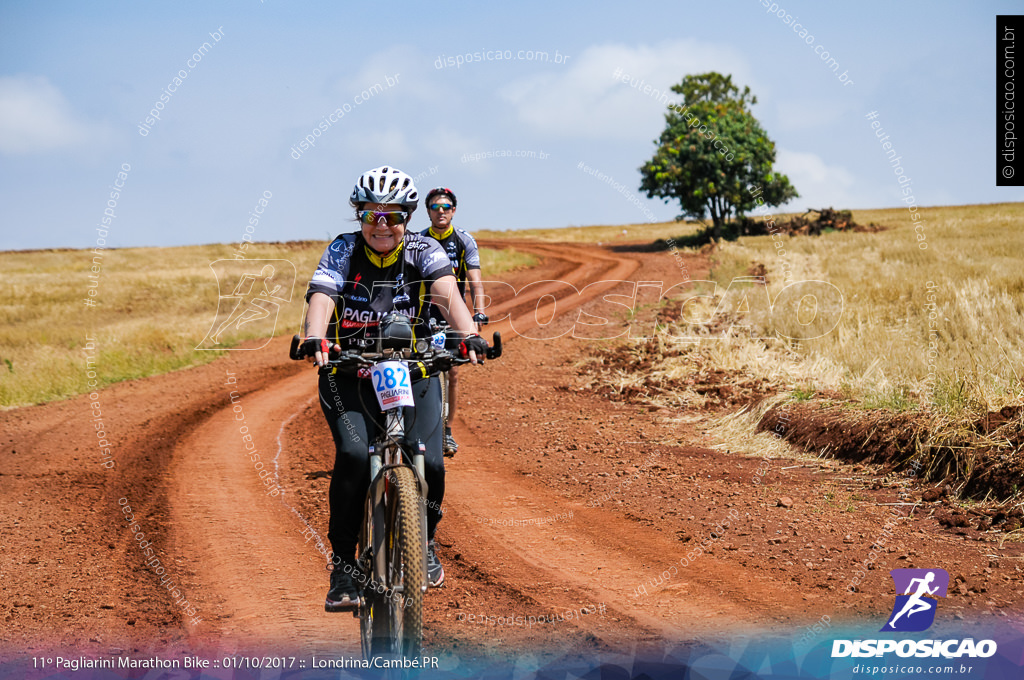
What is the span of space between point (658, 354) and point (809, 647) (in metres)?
9.43

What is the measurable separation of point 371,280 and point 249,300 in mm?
24638

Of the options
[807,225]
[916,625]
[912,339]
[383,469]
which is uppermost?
[807,225]

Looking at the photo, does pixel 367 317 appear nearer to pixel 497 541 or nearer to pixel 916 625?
pixel 497 541

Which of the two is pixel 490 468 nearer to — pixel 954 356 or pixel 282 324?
pixel 954 356

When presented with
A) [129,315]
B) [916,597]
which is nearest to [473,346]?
[916,597]

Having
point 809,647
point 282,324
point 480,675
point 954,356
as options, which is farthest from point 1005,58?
point 282,324

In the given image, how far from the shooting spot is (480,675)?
4.10 m

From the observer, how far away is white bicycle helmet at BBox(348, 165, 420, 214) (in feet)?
14.5

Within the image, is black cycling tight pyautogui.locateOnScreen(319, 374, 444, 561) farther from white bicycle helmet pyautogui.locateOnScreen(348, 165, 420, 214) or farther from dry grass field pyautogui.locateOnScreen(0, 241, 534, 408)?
dry grass field pyautogui.locateOnScreen(0, 241, 534, 408)

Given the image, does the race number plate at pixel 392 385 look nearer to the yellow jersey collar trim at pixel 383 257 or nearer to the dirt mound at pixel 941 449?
the yellow jersey collar trim at pixel 383 257

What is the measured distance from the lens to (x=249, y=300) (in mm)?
27797

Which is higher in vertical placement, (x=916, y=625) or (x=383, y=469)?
(x=383, y=469)

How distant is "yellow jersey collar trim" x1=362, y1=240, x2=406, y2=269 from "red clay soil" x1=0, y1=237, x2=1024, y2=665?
2.14 metres

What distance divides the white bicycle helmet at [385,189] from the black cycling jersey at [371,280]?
0.86 feet
